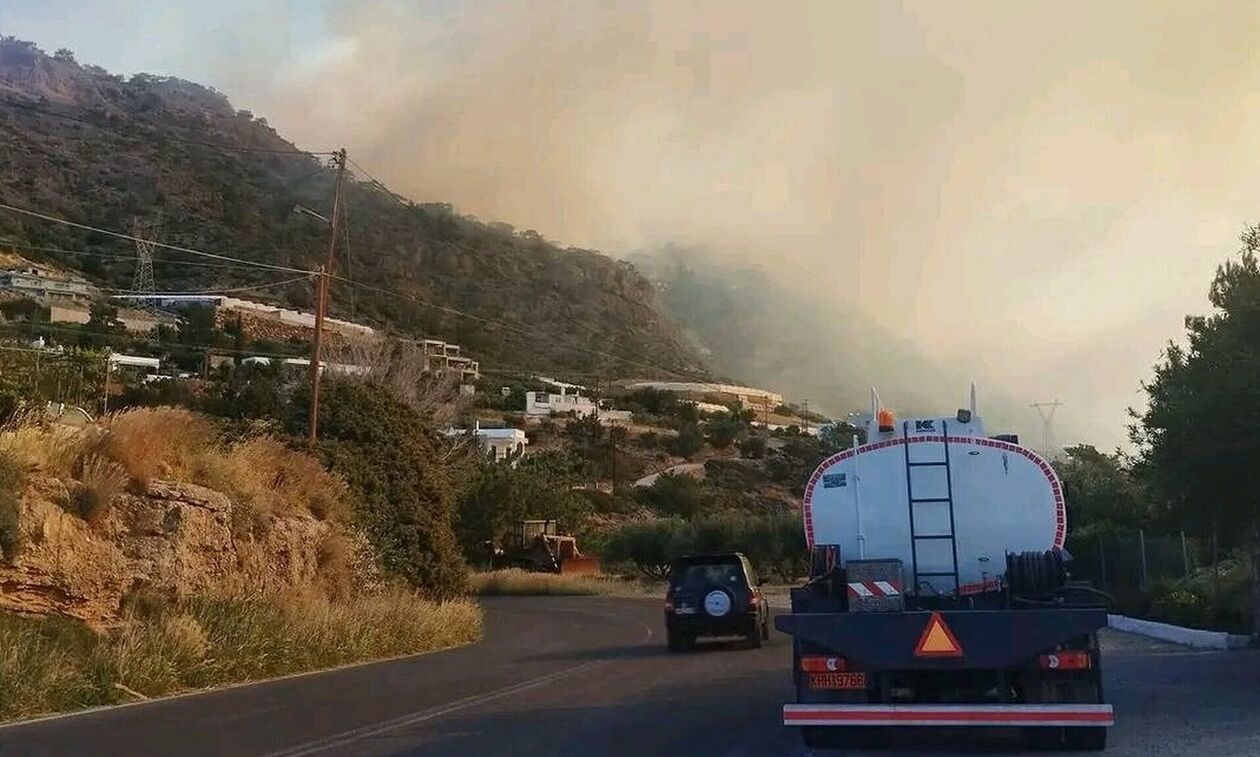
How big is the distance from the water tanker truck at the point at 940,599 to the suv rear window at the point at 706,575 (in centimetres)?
1279

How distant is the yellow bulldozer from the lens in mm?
66438

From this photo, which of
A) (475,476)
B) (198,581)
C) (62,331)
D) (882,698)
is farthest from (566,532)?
(882,698)

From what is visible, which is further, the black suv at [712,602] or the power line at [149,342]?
the power line at [149,342]

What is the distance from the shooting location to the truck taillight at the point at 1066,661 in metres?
9.51

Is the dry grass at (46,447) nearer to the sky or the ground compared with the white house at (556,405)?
nearer to the ground

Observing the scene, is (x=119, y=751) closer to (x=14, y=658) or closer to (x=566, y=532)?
(x=14, y=658)

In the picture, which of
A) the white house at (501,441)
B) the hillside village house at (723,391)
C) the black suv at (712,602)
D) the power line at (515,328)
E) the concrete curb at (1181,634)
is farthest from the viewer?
the hillside village house at (723,391)

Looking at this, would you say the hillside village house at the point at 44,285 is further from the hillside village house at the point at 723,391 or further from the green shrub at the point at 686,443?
the hillside village house at the point at 723,391

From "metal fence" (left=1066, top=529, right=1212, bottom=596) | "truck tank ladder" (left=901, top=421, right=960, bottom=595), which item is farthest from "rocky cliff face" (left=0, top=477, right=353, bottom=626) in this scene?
"metal fence" (left=1066, top=529, right=1212, bottom=596)

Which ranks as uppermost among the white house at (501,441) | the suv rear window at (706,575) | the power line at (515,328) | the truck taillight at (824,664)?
the power line at (515,328)

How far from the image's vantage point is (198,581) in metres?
20.8

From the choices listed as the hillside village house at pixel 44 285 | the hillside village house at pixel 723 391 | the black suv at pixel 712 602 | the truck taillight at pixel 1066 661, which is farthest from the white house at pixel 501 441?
the truck taillight at pixel 1066 661

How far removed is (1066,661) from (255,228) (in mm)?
121652

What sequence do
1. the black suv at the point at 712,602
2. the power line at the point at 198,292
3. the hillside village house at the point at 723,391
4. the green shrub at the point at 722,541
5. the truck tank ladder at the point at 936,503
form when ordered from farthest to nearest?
the hillside village house at the point at 723,391 → the power line at the point at 198,292 → the green shrub at the point at 722,541 → the black suv at the point at 712,602 → the truck tank ladder at the point at 936,503
